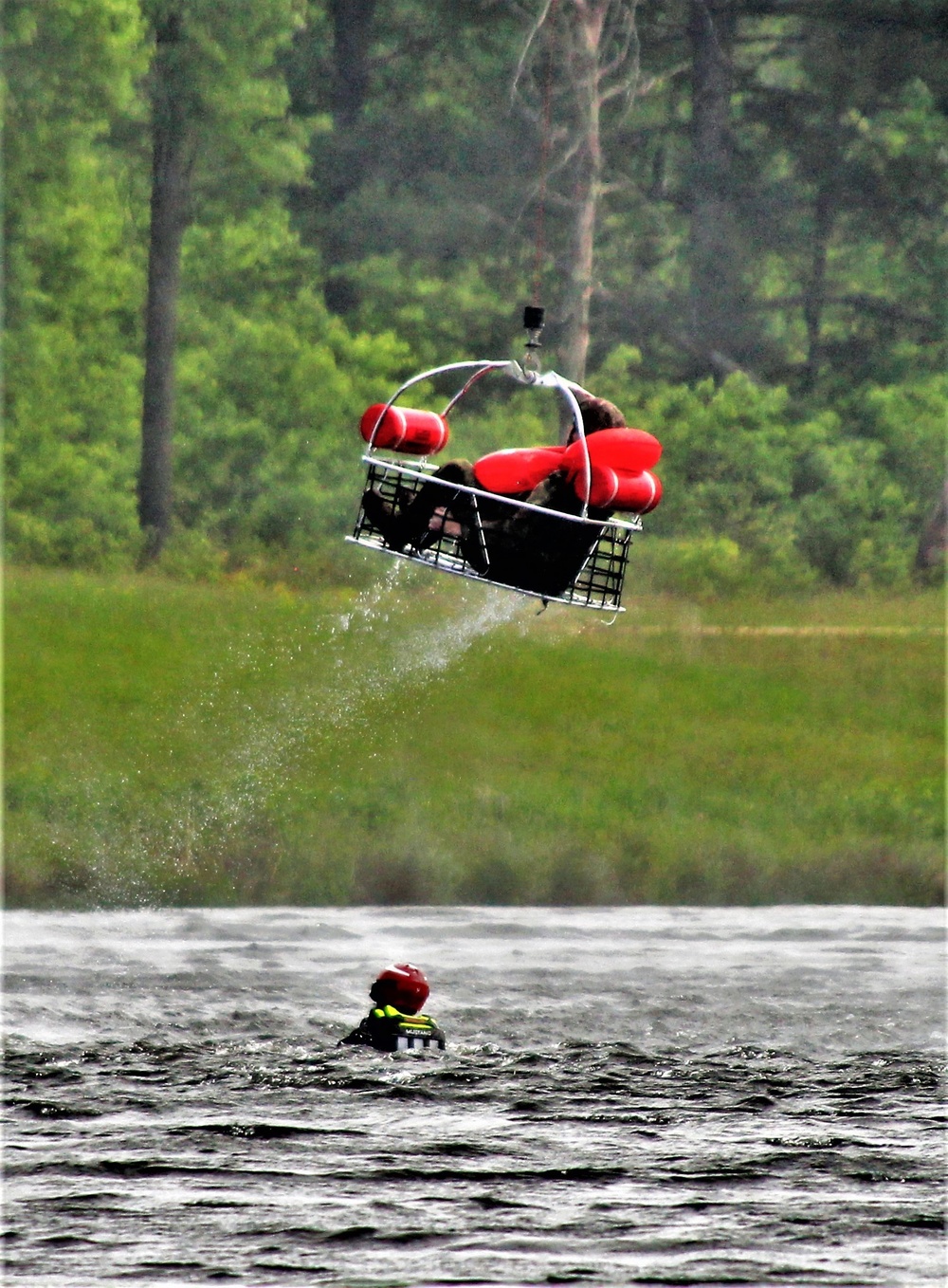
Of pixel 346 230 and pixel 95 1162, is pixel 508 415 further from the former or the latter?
pixel 95 1162

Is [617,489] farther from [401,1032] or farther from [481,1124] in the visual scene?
[401,1032]

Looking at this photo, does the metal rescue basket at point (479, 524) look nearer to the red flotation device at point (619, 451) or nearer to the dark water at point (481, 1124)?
the red flotation device at point (619, 451)

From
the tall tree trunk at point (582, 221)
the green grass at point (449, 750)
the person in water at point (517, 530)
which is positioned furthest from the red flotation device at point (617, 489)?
the tall tree trunk at point (582, 221)

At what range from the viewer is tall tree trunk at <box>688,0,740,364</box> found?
23953mm

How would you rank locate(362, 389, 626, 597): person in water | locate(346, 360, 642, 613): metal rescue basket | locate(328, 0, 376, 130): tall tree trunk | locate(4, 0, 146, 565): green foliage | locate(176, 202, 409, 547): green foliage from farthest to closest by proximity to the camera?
locate(328, 0, 376, 130): tall tree trunk, locate(176, 202, 409, 547): green foliage, locate(4, 0, 146, 565): green foliage, locate(362, 389, 626, 597): person in water, locate(346, 360, 642, 613): metal rescue basket

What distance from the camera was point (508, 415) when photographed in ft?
77.5

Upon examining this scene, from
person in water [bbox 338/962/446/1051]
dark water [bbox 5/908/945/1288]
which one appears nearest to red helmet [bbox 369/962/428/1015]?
person in water [bbox 338/962/446/1051]

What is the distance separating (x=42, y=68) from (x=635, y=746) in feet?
30.6

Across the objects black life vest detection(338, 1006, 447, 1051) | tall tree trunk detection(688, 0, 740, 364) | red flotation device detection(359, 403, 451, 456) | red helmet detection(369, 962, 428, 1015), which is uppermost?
tall tree trunk detection(688, 0, 740, 364)

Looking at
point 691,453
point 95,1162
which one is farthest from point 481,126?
point 95,1162

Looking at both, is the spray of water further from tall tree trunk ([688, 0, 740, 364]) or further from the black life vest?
the black life vest

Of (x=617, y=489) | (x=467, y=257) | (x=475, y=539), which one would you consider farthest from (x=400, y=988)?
(x=467, y=257)

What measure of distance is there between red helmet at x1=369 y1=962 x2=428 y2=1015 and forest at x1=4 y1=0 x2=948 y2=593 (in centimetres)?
1177

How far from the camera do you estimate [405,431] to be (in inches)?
360
